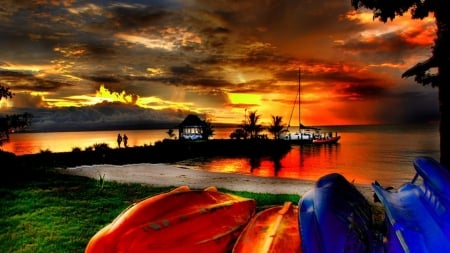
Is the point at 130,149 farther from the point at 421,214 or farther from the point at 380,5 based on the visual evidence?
the point at 421,214

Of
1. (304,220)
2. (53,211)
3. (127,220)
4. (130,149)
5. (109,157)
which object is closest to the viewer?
(304,220)

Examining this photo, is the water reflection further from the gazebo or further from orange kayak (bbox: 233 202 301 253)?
orange kayak (bbox: 233 202 301 253)

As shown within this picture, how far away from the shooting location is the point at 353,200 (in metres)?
3.00

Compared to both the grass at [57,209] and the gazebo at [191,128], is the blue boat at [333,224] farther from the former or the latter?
the gazebo at [191,128]

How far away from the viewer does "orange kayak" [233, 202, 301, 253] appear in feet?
8.57

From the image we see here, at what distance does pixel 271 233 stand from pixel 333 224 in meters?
0.56

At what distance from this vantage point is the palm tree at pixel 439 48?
561 centimetres

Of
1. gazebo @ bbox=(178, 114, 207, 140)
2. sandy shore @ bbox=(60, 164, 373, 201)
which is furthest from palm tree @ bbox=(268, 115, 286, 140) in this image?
sandy shore @ bbox=(60, 164, 373, 201)

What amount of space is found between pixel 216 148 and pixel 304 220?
2709 inches

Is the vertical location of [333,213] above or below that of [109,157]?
above

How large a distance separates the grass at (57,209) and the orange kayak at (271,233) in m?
3.58

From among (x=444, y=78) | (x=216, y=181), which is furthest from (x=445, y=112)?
(x=216, y=181)

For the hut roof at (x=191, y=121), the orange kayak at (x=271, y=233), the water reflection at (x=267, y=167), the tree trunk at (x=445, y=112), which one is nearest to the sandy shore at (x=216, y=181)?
the tree trunk at (x=445, y=112)

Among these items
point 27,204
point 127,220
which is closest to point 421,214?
point 127,220
